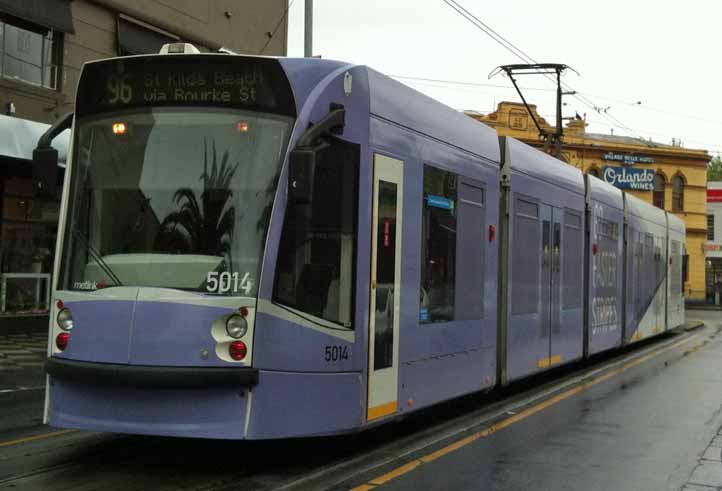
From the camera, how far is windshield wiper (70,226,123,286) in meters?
7.05

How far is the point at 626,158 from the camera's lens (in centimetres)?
5834

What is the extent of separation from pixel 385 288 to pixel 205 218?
75.3 inches

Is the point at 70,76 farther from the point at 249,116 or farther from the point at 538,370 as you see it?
the point at 249,116

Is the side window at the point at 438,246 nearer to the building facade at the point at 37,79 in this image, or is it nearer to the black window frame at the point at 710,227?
the building facade at the point at 37,79

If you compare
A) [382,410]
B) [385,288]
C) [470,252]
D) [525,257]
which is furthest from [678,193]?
[382,410]

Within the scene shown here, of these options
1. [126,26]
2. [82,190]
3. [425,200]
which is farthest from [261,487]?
[126,26]

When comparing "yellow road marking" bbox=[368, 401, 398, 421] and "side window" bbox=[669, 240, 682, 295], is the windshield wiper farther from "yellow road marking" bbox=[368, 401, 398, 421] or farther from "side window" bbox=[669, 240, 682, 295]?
"side window" bbox=[669, 240, 682, 295]

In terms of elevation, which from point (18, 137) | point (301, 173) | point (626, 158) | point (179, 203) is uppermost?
point (626, 158)

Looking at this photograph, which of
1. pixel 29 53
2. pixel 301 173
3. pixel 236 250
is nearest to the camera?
pixel 301 173

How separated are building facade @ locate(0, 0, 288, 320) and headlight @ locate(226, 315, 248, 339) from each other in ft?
43.2

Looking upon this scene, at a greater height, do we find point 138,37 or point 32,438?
point 138,37

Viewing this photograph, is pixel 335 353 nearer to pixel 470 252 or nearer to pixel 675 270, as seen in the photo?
pixel 470 252

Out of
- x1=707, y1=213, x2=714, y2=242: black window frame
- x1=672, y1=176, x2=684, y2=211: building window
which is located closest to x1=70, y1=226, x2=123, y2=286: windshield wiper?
x1=672, y1=176, x2=684, y2=211: building window

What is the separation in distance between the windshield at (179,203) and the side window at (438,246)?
2.44m
